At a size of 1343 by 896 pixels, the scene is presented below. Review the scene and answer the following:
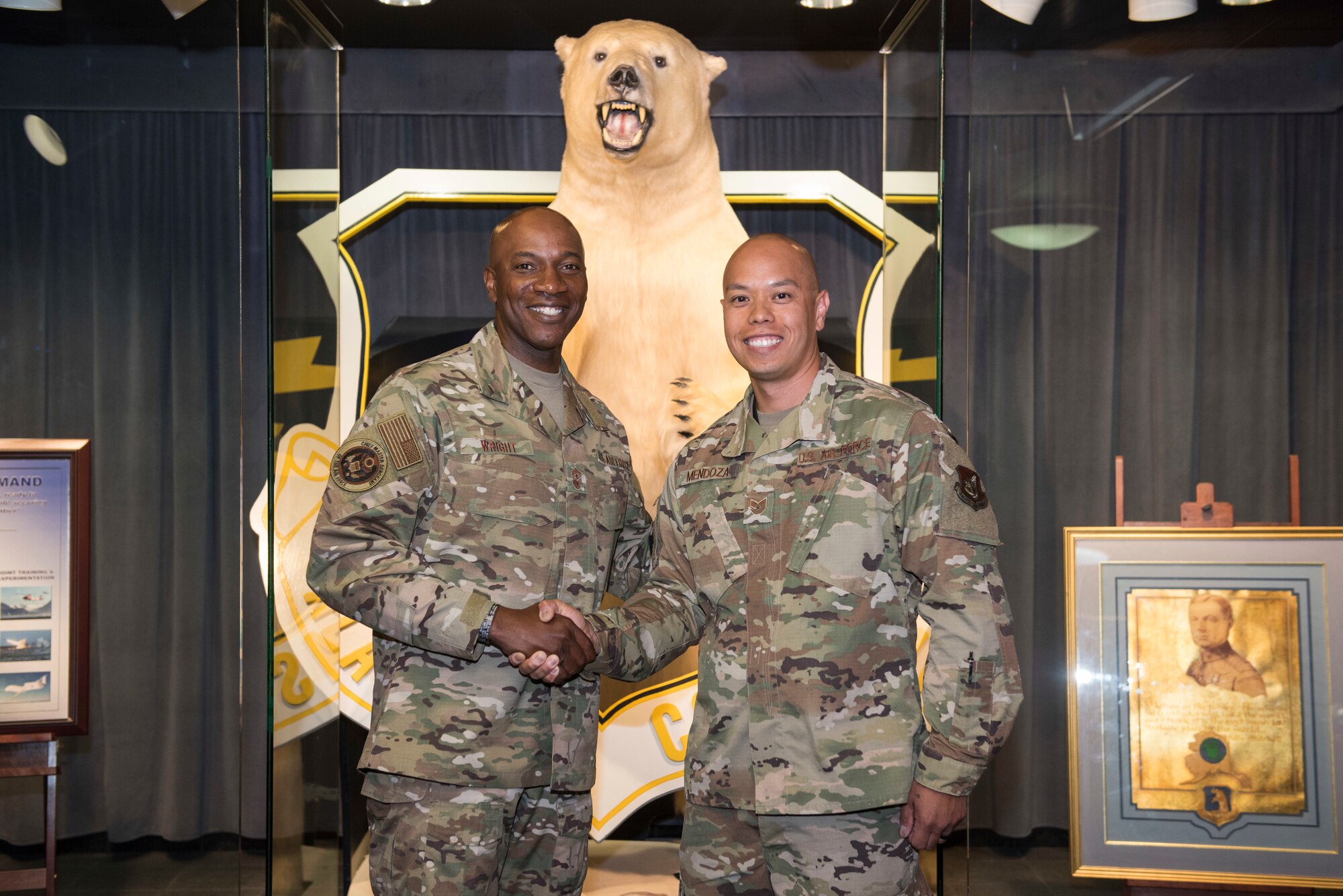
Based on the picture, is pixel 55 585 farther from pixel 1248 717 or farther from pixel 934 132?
pixel 1248 717

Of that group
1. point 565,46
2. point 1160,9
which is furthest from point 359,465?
point 1160,9

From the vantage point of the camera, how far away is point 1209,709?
256 centimetres

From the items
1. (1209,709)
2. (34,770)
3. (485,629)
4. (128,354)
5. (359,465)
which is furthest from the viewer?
(128,354)

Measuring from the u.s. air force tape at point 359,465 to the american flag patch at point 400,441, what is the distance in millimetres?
21

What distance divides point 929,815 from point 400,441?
122 centimetres

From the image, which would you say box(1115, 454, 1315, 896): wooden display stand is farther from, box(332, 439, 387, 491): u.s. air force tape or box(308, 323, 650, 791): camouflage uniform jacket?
box(332, 439, 387, 491): u.s. air force tape

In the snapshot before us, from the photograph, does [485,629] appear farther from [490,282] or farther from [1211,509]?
[1211,509]

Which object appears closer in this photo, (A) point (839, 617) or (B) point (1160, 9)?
(A) point (839, 617)

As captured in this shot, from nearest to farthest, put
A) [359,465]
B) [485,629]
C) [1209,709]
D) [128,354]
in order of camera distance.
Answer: [485,629] → [359,465] → [1209,709] → [128,354]

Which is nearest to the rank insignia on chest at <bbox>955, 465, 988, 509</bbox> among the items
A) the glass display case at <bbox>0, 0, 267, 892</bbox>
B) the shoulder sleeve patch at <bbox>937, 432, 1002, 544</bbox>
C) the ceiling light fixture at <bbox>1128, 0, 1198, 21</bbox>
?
the shoulder sleeve patch at <bbox>937, 432, 1002, 544</bbox>

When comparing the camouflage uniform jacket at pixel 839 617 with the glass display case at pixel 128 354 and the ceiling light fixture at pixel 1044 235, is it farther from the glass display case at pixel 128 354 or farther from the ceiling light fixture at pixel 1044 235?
the glass display case at pixel 128 354

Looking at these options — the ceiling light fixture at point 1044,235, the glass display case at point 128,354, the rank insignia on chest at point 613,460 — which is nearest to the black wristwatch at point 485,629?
the rank insignia on chest at point 613,460

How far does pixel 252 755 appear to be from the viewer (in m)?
3.11

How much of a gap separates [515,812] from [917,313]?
158 centimetres
